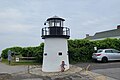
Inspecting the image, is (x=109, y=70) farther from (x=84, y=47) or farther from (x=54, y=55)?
(x=84, y=47)

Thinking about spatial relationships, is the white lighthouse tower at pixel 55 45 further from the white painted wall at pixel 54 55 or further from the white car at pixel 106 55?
the white car at pixel 106 55

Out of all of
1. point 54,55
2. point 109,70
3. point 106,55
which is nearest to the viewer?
point 109,70

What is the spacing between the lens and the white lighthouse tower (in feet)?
74.5

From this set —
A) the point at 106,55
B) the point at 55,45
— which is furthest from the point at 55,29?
the point at 106,55

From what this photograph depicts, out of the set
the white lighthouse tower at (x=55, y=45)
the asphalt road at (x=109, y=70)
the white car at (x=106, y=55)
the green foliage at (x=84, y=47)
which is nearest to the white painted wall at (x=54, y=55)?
the white lighthouse tower at (x=55, y=45)

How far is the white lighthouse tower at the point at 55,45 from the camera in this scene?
74.5 feet

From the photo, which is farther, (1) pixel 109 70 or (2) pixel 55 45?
(2) pixel 55 45

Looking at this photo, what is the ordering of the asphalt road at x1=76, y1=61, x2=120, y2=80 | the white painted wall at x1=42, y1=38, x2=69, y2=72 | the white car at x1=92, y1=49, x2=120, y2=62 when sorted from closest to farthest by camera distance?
the asphalt road at x1=76, y1=61, x2=120, y2=80 < the white painted wall at x1=42, y1=38, x2=69, y2=72 < the white car at x1=92, y1=49, x2=120, y2=62

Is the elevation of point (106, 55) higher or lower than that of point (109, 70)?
higher

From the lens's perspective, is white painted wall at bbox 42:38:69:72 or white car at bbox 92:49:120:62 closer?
white painted wall at bbox 42:38:69:72

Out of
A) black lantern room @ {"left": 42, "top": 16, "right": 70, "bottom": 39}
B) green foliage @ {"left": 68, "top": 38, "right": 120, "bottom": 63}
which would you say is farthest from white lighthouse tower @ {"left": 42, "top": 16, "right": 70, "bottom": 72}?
green foliage @ {"left": 68, "top": 38, "right": 120, "bottom": 63}

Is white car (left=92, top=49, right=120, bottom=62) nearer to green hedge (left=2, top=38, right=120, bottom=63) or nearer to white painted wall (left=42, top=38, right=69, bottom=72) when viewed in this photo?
green hedge (left=2, top=38, right=120, bottom=63)

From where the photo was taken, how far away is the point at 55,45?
22.8 m

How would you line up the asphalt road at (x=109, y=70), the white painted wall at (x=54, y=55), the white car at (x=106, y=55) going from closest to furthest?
the asphalt road at (x=109, y=70) < the white painted wall at (x=54, y=55) < the white car at (x=106, y=55)
